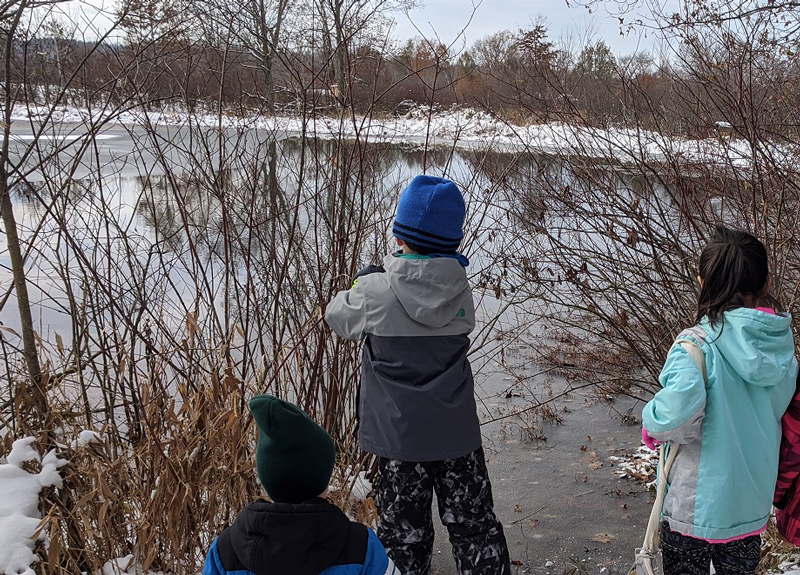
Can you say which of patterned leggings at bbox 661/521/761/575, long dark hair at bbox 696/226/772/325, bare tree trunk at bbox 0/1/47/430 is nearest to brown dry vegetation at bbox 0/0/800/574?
bare tree trunk at bbox 0/1/47/430

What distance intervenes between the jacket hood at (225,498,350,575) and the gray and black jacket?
82 cm

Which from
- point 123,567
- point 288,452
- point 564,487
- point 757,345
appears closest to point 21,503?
point 123,567

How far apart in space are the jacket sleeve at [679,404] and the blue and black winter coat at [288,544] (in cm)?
102

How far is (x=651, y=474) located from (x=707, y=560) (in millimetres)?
2374

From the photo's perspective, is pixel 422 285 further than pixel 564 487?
No

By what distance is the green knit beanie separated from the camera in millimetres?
1386

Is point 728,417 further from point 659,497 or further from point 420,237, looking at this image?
point 420,237

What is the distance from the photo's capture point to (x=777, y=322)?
6.32ft

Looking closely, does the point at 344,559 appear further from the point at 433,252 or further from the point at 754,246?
the point at 754,246

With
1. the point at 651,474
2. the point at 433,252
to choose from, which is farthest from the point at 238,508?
the point at 651,474

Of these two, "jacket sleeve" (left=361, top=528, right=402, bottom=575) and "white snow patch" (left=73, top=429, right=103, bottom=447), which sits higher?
"jacket sleeve" (left=361, top=528, right=402, bottom=575)

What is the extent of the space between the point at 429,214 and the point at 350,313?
1.35ft

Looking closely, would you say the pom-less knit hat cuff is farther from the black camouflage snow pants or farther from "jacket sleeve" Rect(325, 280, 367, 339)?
the black camouflage snow pants

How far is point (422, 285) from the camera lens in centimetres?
213
